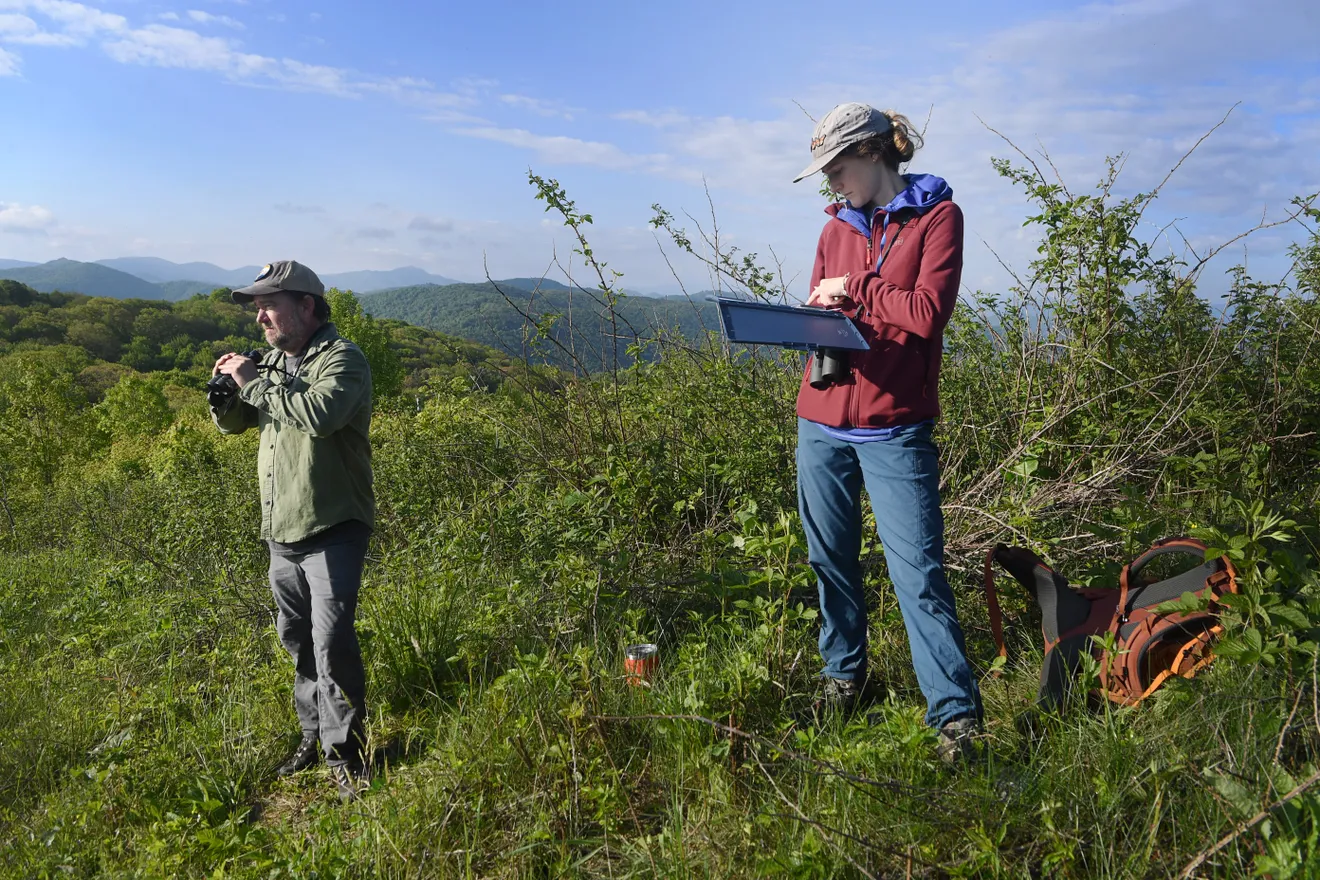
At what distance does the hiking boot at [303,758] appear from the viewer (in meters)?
2.94

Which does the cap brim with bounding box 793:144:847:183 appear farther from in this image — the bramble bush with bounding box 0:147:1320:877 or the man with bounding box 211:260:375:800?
the man with bounding box 211:260:375:800

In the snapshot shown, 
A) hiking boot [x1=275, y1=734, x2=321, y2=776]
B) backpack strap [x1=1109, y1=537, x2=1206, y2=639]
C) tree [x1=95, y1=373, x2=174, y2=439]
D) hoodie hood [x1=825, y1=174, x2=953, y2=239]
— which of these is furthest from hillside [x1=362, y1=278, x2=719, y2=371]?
tree [x1=95, y1=373, x2=174, y2=439]

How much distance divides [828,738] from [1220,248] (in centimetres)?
372

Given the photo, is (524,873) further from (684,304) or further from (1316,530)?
(684,304)

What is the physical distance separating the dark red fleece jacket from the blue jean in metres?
0.10

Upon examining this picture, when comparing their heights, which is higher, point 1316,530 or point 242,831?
point 1316,530

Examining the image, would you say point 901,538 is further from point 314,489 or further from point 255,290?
point 255,290

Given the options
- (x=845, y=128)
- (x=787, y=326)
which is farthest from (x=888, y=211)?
(x=787, y=326)

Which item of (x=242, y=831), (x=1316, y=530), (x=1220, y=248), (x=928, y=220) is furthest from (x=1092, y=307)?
(x=242, y=831)

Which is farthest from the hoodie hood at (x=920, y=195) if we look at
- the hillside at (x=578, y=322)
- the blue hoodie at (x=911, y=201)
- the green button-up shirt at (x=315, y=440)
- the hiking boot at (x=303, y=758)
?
the hiking boot at (x=303, y=758)

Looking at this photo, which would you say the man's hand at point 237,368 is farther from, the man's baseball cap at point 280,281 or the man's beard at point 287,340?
the man's baseball cap at point 280,281

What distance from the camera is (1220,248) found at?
4.30m

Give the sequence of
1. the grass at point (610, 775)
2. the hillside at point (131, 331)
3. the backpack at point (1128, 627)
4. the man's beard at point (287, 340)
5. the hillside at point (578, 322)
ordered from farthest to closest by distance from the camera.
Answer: the hillside at point (131, 331), the hillside at point (578, 322), the man's beard at point (287, 340), the backpack at point (1128, 627), the grass at point (610, 775)

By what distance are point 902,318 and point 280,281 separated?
7.13 ft
